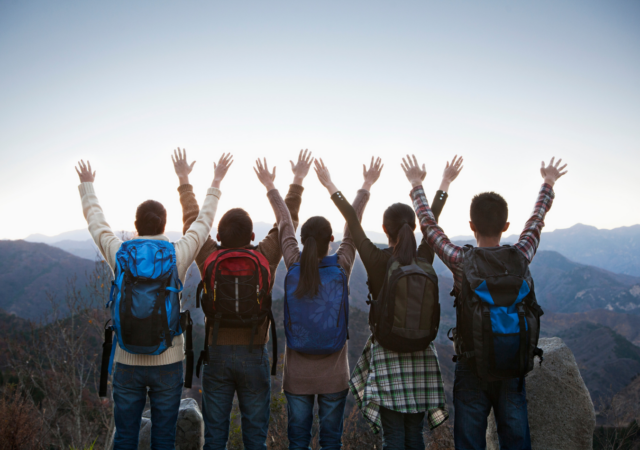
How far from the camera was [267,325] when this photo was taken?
298cm

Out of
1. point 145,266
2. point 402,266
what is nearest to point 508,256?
point 402,266

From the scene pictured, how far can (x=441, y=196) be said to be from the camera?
335cm

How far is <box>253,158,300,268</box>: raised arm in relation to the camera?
307 centimetres

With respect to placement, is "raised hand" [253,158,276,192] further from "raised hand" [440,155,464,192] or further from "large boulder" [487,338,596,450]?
"large boulder" [487,338,596,450]

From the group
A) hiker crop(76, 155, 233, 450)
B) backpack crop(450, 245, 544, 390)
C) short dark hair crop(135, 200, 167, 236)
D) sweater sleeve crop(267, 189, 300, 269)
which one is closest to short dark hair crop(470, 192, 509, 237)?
backpack crop(450, 245, 544, 390)

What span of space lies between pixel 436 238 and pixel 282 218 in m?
1.36

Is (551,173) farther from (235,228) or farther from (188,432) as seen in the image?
(188,432)

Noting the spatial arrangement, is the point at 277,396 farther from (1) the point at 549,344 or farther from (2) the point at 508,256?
(2) the point at 508,256

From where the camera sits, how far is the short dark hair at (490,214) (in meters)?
2.76

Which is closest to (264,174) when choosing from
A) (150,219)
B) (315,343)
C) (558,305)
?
(150,219)

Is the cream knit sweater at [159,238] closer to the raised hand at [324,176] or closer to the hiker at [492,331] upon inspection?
the raised hand at [324,176]

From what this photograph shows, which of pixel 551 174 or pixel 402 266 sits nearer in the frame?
pixel 402 266

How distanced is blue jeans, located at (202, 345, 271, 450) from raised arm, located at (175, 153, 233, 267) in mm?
801

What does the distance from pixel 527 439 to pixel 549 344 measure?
1.62 m
